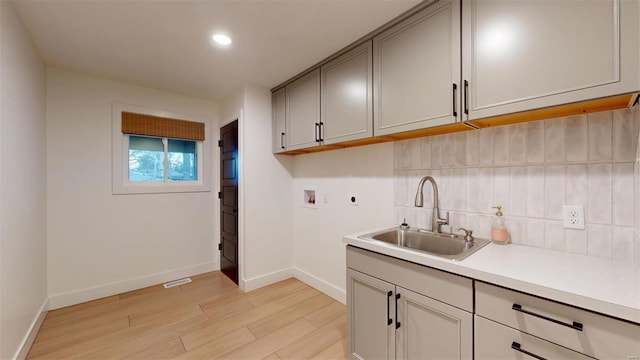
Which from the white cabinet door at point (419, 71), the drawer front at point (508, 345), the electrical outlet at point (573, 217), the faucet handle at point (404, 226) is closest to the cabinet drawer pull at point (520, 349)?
the drawer front at point (508, 345)

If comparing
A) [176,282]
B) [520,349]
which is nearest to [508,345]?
[520,349]

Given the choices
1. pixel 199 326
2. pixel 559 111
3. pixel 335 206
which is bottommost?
pixel 199 326

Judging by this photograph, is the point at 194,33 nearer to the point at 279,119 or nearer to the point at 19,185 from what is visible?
the point at 279,119

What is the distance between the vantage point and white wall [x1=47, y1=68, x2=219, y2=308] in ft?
8.32

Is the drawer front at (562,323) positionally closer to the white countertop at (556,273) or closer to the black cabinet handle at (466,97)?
the white countertop at (556,273)

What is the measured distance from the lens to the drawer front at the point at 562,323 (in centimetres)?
83

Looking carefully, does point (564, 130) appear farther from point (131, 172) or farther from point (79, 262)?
point (79, 262)

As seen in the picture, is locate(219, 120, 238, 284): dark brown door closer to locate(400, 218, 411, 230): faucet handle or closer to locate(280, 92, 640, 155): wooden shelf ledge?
locate(400, 218, 411, 230): faucet handle

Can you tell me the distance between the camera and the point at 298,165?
3.23m

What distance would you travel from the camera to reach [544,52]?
3.85 ft

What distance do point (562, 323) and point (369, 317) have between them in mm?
949

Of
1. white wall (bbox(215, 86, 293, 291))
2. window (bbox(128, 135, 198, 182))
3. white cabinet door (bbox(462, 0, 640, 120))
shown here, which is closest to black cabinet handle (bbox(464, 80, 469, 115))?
white cabinet door (bbox(462, 0, 640, 120))

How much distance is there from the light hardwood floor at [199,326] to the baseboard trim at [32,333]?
4 cm

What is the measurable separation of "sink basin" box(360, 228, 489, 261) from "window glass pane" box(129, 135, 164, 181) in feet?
9.01
